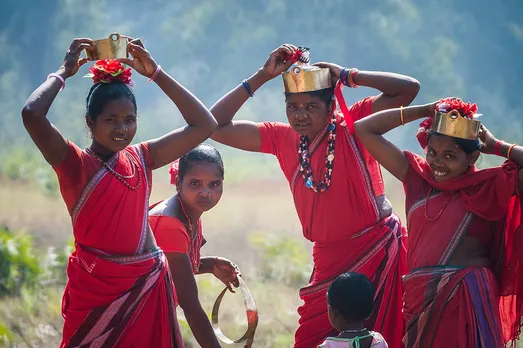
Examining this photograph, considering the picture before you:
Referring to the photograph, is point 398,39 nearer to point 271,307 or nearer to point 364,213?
point 271,307

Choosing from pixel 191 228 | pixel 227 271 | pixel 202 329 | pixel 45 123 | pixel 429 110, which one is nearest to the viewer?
pixel 45 123

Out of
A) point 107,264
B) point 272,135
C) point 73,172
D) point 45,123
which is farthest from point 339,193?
point 45,123

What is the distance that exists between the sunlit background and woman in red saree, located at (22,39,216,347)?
546 cm

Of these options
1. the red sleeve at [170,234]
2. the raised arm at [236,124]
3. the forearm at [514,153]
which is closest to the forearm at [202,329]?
the red sleeve at [170,234]

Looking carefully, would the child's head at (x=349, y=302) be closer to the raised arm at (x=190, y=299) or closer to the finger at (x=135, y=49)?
the raised arm at (x=190, y=299)

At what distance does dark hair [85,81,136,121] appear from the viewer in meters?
4.07

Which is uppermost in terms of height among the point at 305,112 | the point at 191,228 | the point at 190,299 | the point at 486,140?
the point at 305,112

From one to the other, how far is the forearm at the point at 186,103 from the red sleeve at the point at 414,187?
105 cm

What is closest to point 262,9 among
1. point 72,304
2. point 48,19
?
point 48,19

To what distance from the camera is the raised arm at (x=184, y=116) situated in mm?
4246

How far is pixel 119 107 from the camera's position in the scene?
4062mm

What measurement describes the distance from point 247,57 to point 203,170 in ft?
24.6

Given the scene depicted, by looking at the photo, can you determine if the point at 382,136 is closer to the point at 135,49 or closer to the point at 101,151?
the point at 135,49

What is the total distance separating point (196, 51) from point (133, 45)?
26.1 ft
